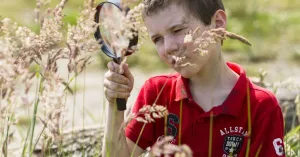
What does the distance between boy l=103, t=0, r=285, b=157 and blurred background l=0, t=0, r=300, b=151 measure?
2.55m

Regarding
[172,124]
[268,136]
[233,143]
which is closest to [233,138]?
[233,143]

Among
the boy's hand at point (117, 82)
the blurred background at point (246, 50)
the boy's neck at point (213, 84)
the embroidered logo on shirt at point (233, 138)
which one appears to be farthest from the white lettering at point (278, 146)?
the blurred background at point (246, 50)

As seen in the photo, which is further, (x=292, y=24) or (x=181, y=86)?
(x=292, y=24)

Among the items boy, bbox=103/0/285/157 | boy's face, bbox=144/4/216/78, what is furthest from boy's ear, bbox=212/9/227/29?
boy's face, bbox=144/4/216/78

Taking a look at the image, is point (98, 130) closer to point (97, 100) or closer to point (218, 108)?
point (218, 108)

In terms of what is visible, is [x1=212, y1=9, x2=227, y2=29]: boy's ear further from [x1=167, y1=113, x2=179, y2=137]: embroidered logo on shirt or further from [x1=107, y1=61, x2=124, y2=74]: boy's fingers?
[x1=107, y1=61, x2=124, y2=74]: boy's fingers

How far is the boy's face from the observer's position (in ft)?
8.75

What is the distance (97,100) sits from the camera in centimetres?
602

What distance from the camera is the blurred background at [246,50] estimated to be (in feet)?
20.8

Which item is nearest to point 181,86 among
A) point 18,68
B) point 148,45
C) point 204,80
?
point 204,80

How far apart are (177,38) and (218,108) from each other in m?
0.35

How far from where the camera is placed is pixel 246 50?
23.2ft

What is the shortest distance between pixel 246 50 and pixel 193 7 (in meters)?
4.30

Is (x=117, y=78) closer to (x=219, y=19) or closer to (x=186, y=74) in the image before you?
(x=186, y=74)
